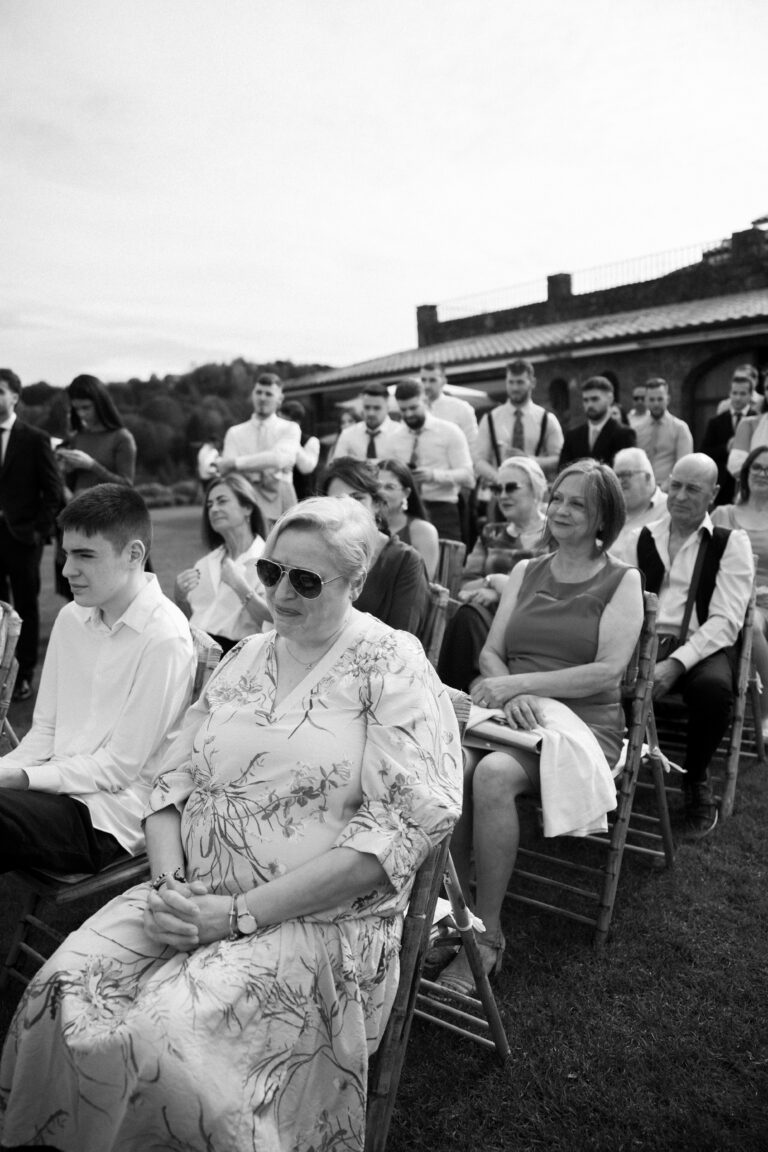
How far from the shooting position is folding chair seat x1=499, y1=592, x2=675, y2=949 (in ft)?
9.70

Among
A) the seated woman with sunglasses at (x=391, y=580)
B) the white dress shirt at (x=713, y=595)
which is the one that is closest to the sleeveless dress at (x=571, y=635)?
the seated woman with sunglasses at (x=391, y=580)

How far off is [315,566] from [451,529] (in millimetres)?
4506

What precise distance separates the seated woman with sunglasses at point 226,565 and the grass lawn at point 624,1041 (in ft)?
5.53

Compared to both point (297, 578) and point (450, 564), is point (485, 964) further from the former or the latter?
point (450, 564)

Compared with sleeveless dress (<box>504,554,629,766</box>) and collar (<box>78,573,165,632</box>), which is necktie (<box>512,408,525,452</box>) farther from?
collar (<box>78,573,165,632</box>)

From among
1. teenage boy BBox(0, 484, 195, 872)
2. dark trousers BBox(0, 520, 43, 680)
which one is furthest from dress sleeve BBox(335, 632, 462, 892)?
dark trousers BBox(0, 520, 43, 680)

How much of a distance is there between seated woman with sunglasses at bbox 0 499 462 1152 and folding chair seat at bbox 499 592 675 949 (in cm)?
120

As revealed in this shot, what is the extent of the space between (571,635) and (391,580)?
0.82 m

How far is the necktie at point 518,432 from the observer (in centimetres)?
743

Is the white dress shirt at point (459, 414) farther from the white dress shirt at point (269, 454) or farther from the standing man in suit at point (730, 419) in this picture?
the standing man in suit at point (730, 419)

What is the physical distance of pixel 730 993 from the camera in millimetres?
2617

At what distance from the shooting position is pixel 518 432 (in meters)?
7.46

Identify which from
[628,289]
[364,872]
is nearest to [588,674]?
[364,872]

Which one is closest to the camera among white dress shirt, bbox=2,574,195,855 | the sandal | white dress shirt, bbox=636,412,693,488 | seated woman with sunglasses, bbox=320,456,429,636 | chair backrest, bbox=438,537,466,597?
white dress shirt, bbox=2,574,195,855
